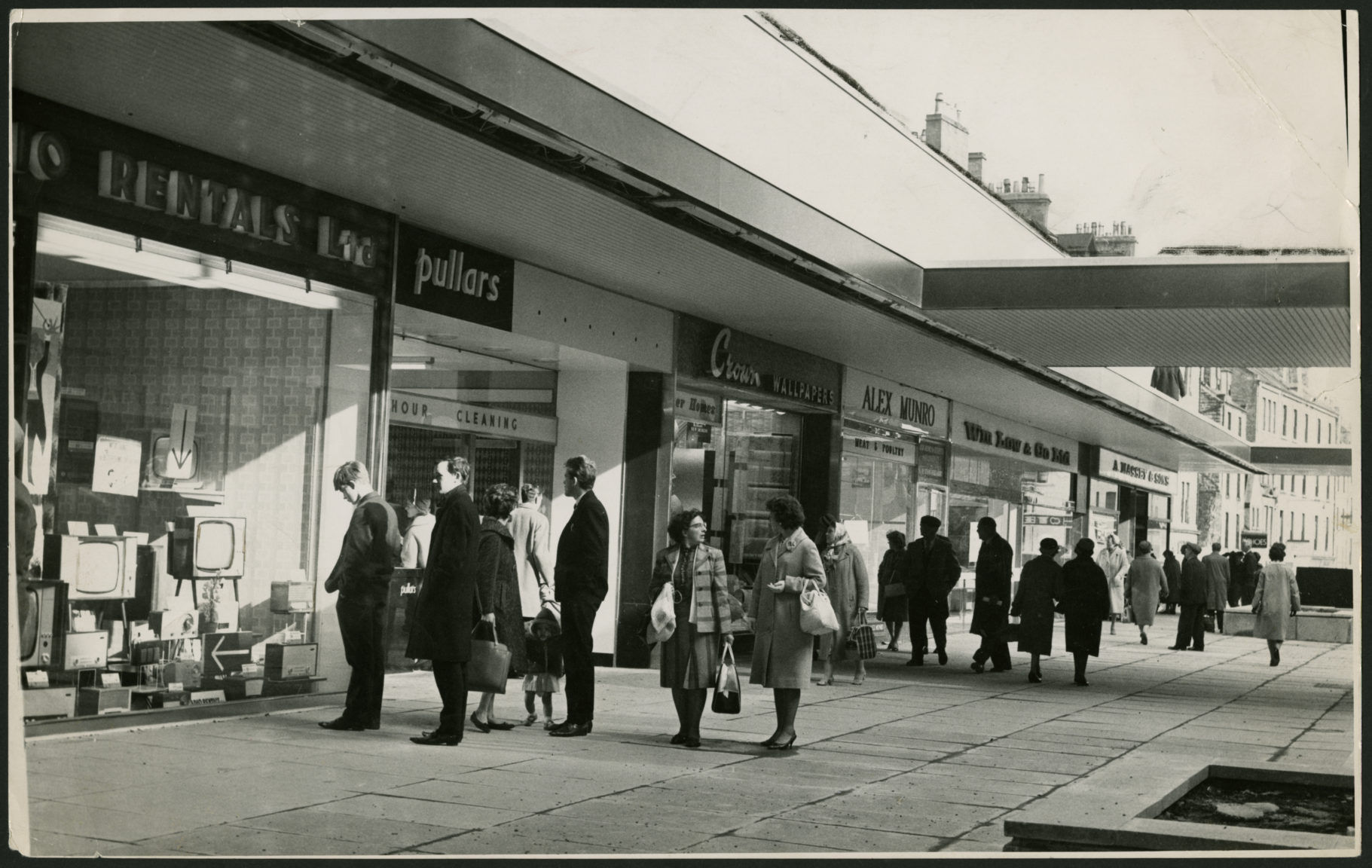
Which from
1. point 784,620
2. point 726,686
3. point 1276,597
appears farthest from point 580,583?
point 1276,597

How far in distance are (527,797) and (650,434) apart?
27.3 ft

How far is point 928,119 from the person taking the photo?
16.1 m

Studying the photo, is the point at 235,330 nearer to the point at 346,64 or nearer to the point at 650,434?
the point at 346,64

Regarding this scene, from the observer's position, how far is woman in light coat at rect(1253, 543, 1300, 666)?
19.5 meters

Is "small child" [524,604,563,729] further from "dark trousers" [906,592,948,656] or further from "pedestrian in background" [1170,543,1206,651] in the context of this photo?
"pedestrian in background" [1170,543,1206,651]

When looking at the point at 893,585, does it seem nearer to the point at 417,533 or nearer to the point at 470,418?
the point at 470,418

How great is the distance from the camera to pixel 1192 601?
76.2ft

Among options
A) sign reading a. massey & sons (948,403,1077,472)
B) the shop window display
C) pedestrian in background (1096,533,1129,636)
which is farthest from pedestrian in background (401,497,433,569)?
pedestrian in background (1096,533,1129,636)

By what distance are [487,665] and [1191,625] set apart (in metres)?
16.6

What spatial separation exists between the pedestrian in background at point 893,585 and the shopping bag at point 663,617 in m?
8.24

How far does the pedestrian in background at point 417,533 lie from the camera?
44.6ft

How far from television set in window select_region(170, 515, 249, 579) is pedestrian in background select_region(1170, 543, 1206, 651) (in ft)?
54.5

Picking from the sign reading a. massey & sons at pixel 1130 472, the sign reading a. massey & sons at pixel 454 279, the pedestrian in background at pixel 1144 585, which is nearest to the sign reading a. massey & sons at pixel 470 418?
the sign reading a. massey & sons at pixel 454 279

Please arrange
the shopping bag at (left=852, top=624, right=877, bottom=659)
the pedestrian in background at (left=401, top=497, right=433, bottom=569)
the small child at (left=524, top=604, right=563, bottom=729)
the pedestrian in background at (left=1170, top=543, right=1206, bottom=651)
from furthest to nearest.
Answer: the pedestrian in background at (left=1170, top=543, right=1206, bottom=651) < the shopping bag at (left=852, top=624, right=877, bottom=659) < the pedestrian in background at (left=401, top=497, right=433, bottom=569) < the small child at (left=524, top=604, right=563, bottom=729)
